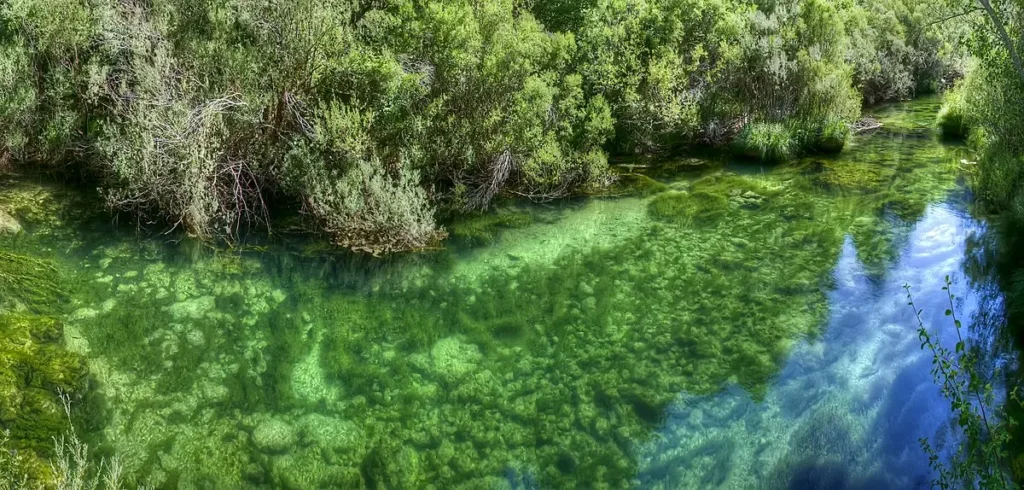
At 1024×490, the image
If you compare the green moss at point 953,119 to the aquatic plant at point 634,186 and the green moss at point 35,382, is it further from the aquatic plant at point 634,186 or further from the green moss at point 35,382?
the green moss at point 35,382

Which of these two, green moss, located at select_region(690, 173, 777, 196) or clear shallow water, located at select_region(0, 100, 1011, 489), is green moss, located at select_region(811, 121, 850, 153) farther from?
clear shallow water, located at select_region(0, 100, 1011, 489)

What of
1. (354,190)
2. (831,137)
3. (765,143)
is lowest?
(765,143)

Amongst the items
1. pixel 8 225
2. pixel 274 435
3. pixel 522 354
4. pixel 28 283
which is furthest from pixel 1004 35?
pixel 8 225

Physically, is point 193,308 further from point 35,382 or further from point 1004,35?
point 1004,35

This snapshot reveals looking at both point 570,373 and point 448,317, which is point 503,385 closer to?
point 570,373

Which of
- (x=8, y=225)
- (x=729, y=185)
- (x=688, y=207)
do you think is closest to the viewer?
(x=8, y=225)

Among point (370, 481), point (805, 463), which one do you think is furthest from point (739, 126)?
point (370, 481)

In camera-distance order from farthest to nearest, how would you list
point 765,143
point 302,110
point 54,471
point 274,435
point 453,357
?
1. point 765,143
2. point 302,110
3. point 453,357
4. point 274,435
5. point 54,471
